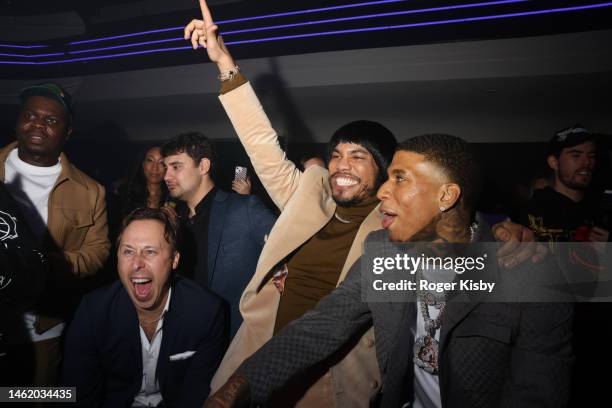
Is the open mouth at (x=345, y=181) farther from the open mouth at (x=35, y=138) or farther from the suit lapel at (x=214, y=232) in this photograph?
the open mouth at (x=35, y=138)

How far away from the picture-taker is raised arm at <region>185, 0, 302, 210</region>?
6.31 feet

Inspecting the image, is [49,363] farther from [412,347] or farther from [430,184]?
[430,184]

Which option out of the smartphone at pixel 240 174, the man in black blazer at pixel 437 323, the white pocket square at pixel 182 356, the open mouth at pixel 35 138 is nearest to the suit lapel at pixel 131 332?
the white pocket square at pixel 182 356

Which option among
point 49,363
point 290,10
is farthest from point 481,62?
point 49,363

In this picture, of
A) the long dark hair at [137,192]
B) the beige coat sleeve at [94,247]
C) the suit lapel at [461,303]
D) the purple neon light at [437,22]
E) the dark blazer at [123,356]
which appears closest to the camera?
the suit lapel at [461,303]

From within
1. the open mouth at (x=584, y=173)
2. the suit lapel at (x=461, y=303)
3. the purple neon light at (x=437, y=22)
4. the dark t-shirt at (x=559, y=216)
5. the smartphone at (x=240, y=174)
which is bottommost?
the suit lapel at (x=461, y=303)

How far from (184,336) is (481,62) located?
138 inches

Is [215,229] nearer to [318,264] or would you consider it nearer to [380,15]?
[318,264]

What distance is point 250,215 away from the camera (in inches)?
92.5

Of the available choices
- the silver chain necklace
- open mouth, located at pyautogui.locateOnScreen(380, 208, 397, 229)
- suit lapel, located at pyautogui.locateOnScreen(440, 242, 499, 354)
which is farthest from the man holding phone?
suit lapel, located at pyautogui.locateOnScreen(440, 242, 499, 354)

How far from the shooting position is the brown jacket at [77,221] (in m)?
2.11

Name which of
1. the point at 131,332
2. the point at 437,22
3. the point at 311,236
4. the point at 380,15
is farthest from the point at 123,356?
the point at 437,22

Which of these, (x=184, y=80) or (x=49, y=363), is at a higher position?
(x=184, y=80)

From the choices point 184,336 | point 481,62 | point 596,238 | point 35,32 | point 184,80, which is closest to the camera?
point 184,336
